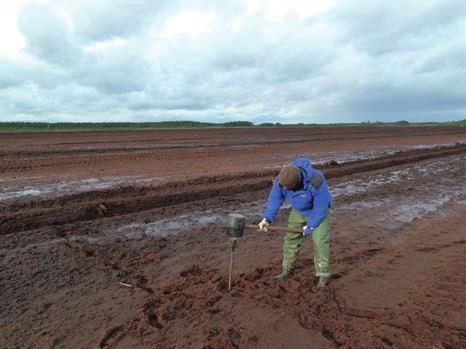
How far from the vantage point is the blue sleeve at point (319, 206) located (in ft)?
15.8

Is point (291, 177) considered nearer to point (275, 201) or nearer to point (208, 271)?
point (275, 201)

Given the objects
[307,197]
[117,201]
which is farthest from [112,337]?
[117,201]

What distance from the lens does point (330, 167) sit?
15484 millimetres

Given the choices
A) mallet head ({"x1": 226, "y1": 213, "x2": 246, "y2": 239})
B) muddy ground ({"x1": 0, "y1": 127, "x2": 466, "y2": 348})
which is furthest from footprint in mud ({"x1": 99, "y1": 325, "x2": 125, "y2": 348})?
mallet head ({"x1": 226, "y1": 213, "x2": 246, "y2": 239})

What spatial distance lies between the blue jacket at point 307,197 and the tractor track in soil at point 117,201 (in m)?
4.65

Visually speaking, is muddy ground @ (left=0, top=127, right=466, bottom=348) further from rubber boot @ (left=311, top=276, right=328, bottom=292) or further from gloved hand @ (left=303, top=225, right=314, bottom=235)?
gloved hand @ (left=303, top=225, right=314, bottom=235)

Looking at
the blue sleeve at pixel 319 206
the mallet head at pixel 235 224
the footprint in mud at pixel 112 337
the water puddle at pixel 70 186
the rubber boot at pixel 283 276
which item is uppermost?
the blue sleeve at pixel 319 206

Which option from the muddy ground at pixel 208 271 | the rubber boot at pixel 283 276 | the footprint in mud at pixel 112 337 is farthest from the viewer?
the rubber boot at pixel 283 276

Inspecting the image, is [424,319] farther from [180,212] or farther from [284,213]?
[180,212]

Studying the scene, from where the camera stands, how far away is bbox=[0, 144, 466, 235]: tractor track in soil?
796cm

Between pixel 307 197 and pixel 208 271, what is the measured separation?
177cm

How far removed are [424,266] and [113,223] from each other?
535 centimetres

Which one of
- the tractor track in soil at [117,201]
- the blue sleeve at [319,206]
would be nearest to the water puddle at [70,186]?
the tractor track in soil at [117,201]

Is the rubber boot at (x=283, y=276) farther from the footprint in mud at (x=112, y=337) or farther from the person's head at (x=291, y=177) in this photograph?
the footprint in mud at (x=112, y=337)
